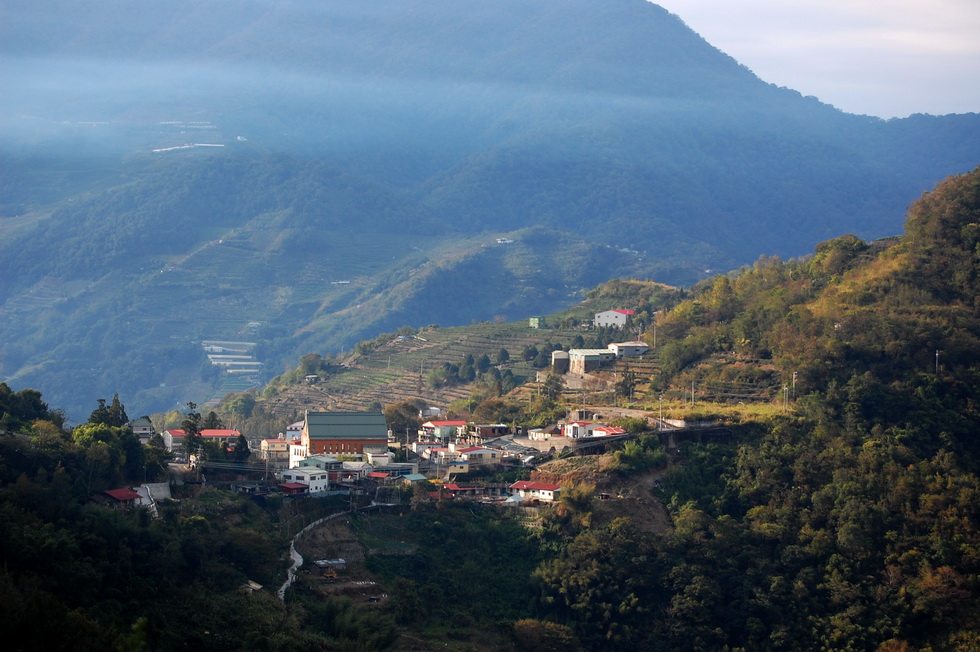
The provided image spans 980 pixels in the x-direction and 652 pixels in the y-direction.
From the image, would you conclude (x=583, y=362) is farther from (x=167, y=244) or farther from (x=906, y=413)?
(x=167, y=244)

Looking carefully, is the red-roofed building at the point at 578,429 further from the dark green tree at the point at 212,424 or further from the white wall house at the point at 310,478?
the dark green tree at the point at 212,424

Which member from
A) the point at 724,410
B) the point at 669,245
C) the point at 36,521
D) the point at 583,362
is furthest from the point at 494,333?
the point at 669,245

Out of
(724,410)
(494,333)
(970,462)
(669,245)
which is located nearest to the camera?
(970,462)

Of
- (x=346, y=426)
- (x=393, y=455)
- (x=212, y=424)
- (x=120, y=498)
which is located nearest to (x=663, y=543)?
(x=393, y=455)

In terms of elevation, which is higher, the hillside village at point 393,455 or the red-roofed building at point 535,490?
the hillside village at point 393,455

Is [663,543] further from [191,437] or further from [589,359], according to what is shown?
[589,359]

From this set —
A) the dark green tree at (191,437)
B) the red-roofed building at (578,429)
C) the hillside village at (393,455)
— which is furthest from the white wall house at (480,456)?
the dark green tree at (191,437)
